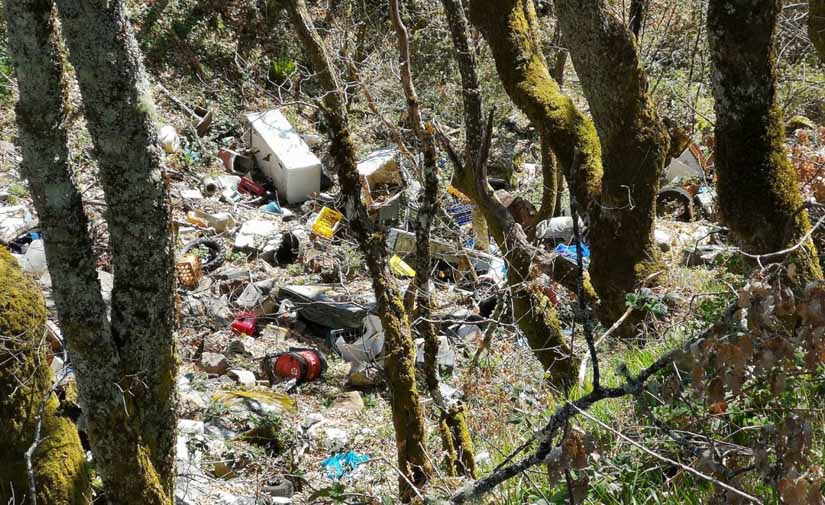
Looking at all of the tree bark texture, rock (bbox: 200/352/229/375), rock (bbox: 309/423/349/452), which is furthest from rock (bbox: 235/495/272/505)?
the tree bark texture

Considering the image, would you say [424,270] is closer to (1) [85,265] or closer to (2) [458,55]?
(2) [458,55]

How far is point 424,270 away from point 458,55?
1.58 metres

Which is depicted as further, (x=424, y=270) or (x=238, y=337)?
(x=238, y=337)

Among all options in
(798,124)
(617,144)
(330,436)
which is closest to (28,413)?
(330,436)

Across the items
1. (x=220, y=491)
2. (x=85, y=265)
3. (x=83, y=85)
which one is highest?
(x=83, y=85)

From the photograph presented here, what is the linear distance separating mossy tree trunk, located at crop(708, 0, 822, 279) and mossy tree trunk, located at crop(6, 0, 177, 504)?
103 inches

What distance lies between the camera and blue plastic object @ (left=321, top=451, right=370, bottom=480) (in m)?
5.75

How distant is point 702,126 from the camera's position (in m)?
11.2

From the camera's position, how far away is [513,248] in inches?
216

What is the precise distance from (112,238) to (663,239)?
6276mm

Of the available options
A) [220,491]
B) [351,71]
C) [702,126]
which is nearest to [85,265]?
[220,491]

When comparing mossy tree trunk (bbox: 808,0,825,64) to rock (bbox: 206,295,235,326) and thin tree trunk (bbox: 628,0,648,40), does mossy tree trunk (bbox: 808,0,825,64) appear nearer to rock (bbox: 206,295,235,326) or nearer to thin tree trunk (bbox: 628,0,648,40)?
thin tree trunk (bbox: 628,0,648,40)

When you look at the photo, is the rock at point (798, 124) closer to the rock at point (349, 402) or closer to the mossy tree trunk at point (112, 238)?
the rock at point (349, 402)

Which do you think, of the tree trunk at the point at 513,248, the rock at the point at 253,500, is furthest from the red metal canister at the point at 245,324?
the tree trunk at the point at 513,248
